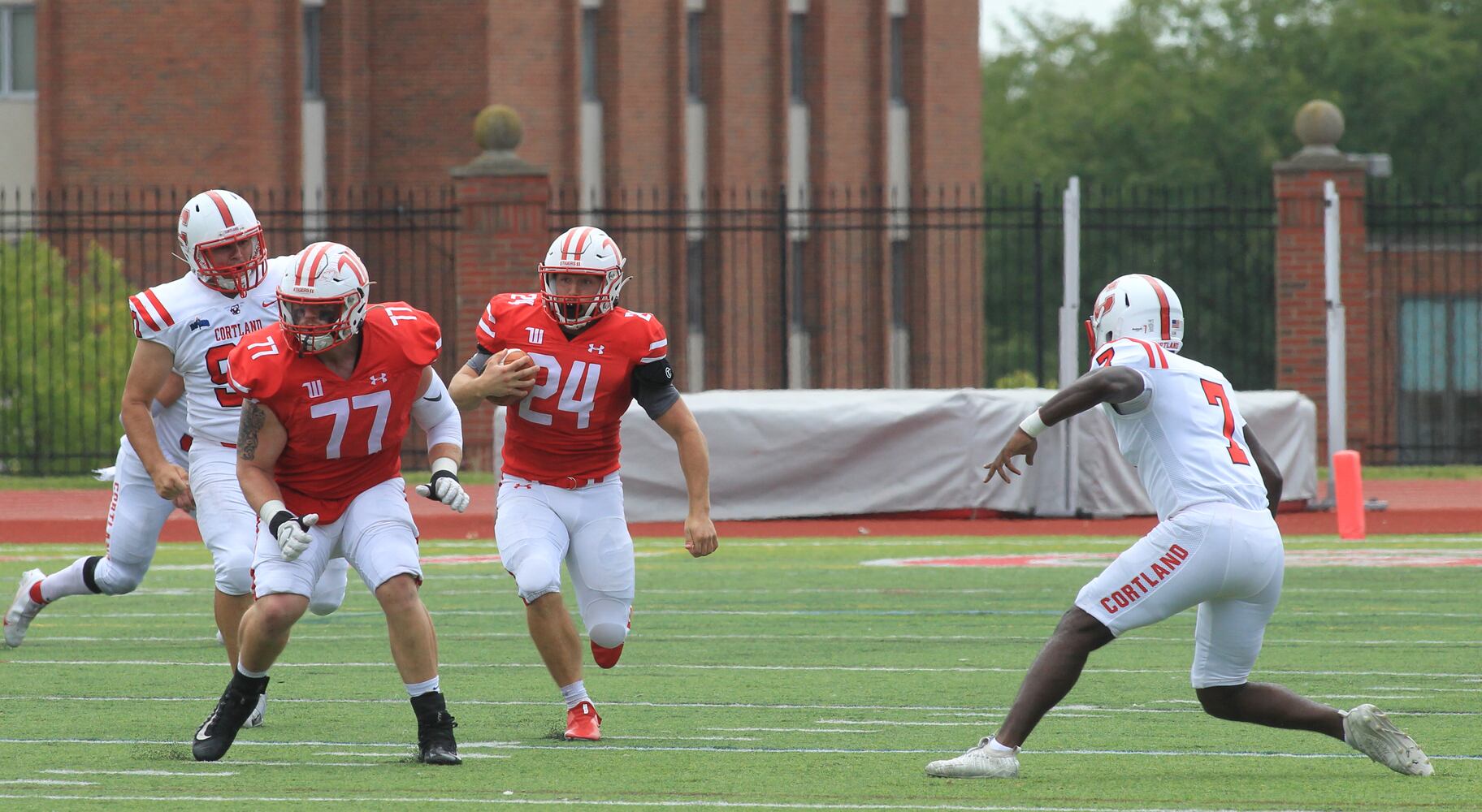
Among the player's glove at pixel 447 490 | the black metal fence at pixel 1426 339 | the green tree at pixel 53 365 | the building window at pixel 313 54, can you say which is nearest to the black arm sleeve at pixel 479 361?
the player's glove at pixel 447 490

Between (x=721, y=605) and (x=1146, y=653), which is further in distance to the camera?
(x=721, y=605)

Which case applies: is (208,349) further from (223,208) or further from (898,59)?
(898,59)

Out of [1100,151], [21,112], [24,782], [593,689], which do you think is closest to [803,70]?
[21,112]

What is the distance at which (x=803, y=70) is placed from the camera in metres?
38.5

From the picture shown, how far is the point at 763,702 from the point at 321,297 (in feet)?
8.98

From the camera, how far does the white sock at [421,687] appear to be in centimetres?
750

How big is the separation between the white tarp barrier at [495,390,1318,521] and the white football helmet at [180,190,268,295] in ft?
29.6

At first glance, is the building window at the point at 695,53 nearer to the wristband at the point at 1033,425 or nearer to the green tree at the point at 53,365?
the green tree at the point at 53,365

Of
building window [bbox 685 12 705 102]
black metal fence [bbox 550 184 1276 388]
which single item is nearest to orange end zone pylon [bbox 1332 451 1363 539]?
black metal fence [bbox 550 184 1276 388]

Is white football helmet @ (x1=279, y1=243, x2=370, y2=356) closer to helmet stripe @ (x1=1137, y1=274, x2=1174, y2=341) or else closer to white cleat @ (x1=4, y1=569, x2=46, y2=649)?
helmet stripe @ (x1=1137, y1=274, x2=1174, y2=341)

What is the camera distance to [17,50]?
33.2 metres

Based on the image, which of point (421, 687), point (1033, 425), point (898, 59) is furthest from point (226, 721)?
point (898, 59)

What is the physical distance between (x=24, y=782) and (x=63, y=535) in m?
11.5

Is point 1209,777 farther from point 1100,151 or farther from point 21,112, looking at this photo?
point 1100,151
